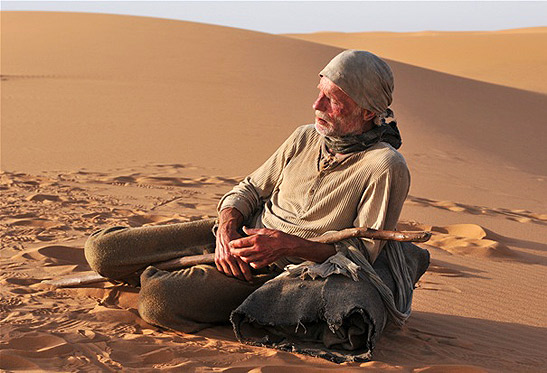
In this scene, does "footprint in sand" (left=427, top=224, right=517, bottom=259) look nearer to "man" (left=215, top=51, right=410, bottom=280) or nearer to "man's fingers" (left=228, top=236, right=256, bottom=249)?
"man" (left=215, top=51, right=410, bottom=280)

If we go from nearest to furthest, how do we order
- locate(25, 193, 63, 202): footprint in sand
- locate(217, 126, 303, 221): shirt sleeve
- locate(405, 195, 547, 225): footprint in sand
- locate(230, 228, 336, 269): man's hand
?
locate(230, 228, 336, 269): man's hand < locate(217, 126, 303, 221): shirt sleeve < locate(25, 193, 63, 202): footprint in sand < locate(405, 195, 547, 225): footprint in sand

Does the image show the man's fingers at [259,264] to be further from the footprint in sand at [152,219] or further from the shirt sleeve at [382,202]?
the footprint in sand at [152,219]

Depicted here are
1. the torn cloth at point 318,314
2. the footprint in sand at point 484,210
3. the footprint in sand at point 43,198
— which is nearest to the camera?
the torn cloth at point 318,314

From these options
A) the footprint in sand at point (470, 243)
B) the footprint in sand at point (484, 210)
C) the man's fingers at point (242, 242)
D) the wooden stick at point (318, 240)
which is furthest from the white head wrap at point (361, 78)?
the footprint in sand at point (484, 210)

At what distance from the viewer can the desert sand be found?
153 inches

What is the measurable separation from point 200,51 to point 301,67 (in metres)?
2.91

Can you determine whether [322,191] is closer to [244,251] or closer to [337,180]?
[337,180]

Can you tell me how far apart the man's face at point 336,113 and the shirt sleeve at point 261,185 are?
0.92 ft

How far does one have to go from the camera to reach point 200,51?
21422mm

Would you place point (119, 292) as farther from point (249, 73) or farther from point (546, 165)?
point (249, 73)

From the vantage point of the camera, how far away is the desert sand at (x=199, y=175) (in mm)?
3896

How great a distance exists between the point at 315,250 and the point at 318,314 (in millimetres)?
329

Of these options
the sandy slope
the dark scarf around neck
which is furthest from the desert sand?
the sandy slope

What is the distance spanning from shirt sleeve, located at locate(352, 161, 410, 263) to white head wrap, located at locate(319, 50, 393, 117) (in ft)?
1.18
